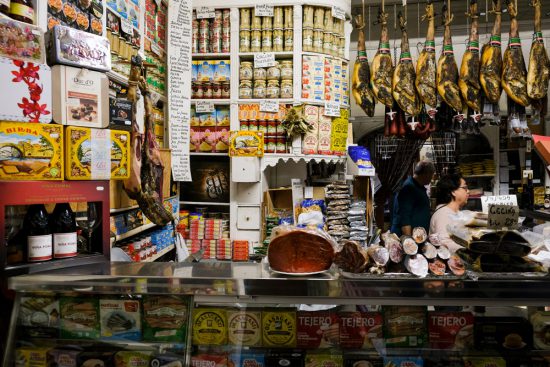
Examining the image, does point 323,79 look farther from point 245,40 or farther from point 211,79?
point 211,79

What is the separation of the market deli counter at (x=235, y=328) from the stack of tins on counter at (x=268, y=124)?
3.38m

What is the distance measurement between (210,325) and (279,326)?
0.87ft

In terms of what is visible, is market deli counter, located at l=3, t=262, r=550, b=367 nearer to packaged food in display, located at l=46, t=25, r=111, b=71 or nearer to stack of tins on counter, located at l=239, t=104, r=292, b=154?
packaged food in display, located at l=46, t=25, r=111, b=71

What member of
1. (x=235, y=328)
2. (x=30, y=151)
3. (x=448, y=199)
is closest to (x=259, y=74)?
(x=448, y=199)

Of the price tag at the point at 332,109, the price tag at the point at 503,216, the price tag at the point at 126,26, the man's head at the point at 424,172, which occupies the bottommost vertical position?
the price tag at the point at 503,216

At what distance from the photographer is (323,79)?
510 cm

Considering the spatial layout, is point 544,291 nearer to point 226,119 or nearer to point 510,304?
point 510,304

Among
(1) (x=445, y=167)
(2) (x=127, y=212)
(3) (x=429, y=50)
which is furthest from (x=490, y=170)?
(2) (x=127, y=212)

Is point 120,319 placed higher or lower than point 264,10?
lower

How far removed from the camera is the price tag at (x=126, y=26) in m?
3.26

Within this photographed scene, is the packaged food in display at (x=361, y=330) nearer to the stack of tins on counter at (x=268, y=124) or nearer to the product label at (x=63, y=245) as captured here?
the product label at (x=63, y=245)

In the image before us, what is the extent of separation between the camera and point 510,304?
163 centimetres

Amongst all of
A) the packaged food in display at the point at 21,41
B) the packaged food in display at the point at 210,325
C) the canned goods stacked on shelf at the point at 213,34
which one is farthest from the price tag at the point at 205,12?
the packaged food in display at the point at 210,325

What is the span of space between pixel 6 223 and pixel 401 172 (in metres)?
6.93
